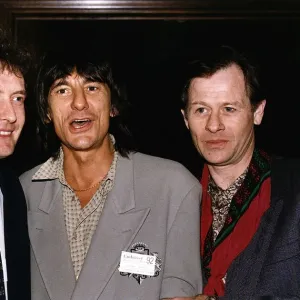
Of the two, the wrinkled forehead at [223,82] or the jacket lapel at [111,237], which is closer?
the jacket lapel at [111,237]

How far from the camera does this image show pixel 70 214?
252cm

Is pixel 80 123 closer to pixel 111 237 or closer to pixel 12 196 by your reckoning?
pixel 12 196

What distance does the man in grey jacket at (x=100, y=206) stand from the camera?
230cm

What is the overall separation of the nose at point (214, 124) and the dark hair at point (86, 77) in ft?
1.43

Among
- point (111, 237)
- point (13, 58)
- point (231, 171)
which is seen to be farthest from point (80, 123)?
point (231, 171)

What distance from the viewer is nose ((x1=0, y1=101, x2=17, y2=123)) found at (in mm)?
2433

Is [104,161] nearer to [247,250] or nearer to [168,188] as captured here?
[168,188]

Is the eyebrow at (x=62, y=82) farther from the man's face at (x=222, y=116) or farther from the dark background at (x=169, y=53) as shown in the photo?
the dark background at (x=169, y=53)

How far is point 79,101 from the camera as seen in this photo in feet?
8.27

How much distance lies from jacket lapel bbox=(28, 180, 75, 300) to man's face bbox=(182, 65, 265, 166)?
81 centimetres

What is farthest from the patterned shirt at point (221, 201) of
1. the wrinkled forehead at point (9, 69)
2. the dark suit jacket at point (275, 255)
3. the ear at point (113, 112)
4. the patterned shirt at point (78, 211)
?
the wrinkled forehead at point (9, 69)

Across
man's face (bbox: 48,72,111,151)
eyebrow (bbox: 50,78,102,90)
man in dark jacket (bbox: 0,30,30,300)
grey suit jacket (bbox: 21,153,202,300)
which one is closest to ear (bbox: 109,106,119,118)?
man's face (bbox: 48,72,111,151)

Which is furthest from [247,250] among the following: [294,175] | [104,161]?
[104,161]

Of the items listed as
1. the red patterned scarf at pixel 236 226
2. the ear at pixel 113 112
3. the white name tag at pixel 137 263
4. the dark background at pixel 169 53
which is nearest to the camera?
the white name tag at pixel 137 263
